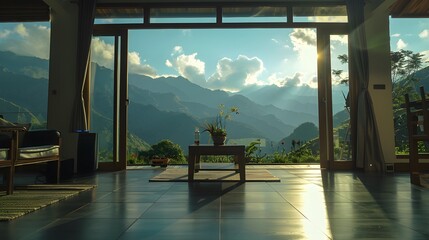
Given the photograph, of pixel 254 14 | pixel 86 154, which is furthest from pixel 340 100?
pixel 86 154

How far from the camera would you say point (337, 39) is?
594 centimetres

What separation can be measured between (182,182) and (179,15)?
3309 millimetres

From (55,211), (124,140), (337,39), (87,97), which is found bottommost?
(55,211)

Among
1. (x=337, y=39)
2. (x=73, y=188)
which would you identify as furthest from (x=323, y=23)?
(x=73, y=188)

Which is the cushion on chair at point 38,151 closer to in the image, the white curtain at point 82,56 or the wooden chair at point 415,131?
the white curtain at point 82,56

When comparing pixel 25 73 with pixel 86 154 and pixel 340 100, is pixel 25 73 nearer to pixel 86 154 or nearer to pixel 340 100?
pixel 86 154

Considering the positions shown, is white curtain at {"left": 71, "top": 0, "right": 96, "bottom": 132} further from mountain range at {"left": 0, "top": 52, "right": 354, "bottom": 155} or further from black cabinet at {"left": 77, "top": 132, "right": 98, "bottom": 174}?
mountain range at {"left": 0, "top": 52, "right": 354, "bottom": 155}

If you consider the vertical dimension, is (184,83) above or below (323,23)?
above

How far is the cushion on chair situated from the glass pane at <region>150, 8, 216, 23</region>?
2975 millimetres

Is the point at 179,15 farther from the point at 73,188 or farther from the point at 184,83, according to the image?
the point at 184,83

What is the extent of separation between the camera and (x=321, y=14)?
606 centimetres

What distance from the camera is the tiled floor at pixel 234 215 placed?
173cm

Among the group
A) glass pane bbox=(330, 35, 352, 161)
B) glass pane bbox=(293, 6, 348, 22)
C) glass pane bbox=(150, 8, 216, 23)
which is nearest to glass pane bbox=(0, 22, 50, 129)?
glass pane bbox=(150, 8, 216, 23)

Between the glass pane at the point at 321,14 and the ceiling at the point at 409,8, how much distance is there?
2.66 feet
